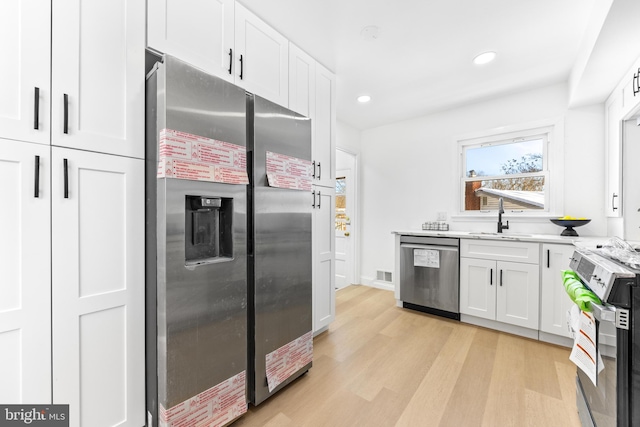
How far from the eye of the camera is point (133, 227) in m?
1.32

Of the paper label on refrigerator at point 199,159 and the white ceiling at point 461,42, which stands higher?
the white ceiling at point 461,42

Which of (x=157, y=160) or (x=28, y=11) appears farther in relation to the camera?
(x=157, y=160)

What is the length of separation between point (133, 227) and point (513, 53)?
3.26m

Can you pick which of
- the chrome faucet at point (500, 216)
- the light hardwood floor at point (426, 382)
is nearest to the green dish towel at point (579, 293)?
the light hardwood floor at point (426, 382)

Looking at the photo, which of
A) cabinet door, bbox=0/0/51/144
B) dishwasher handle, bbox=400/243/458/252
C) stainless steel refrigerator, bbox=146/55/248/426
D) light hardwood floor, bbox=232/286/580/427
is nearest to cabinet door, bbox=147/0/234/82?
stainless steel refrigerator, bbox=146/55/248/426

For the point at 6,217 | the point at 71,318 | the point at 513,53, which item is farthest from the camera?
the point at 513,53

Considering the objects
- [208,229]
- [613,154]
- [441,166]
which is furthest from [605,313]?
[441,166]

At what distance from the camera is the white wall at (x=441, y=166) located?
9.20 ft

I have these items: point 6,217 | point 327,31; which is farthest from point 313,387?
point 327,31

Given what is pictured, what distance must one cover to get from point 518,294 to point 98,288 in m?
3.30

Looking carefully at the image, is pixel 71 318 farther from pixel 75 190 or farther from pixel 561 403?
pixel 561 403

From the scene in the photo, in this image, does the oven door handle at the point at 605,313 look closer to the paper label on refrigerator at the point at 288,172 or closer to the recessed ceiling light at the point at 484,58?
the paper label on refrigerator at the point at 288,172

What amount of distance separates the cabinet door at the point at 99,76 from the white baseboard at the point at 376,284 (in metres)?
3.76

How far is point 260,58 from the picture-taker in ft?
6.46
